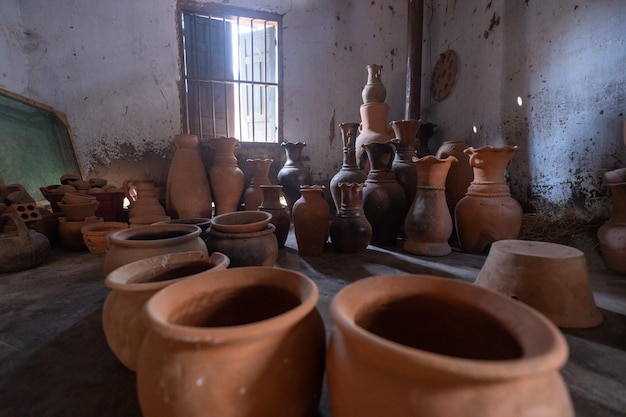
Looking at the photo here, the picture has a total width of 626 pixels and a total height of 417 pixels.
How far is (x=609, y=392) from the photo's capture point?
1.13 meters

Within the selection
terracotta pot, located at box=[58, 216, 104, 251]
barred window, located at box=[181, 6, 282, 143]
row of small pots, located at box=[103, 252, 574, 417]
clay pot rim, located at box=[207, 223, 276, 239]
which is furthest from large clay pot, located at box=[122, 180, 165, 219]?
row of small pots, located at box=[103, 252, 574, 417]

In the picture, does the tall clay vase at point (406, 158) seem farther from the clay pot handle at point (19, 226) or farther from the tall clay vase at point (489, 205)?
the clay pot handle at point (19, 226)

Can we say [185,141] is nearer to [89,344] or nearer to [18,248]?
[18,248]

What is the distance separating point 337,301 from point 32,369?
141cm

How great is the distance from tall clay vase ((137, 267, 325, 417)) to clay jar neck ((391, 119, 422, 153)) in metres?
2.97

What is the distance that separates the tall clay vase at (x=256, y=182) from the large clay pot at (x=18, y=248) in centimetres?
209

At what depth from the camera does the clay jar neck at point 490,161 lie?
2.73m

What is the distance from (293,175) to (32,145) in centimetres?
327

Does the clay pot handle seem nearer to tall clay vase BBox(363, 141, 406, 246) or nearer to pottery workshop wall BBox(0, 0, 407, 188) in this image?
pottery workshop wall BBox(0, 0, 407, 188)

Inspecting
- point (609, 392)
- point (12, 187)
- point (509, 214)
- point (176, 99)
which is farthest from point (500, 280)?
point (176, 99)

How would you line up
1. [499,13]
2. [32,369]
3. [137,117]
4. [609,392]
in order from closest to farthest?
[609,392] → [32,369] → [499,13] → [137,117]

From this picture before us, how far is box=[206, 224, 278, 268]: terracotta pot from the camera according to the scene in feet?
6.44

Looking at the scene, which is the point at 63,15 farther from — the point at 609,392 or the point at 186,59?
the point at 609,392

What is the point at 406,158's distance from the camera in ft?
11.6
